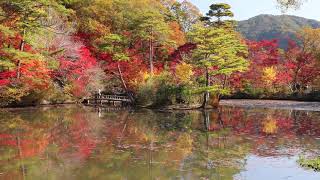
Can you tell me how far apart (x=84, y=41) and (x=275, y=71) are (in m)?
18.4

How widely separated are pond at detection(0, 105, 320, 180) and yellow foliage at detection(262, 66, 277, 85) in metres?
17.5

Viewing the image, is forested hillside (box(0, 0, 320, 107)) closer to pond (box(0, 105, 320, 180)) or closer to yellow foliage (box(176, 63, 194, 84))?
yellow foliage (box(176, 63, 194, 84))

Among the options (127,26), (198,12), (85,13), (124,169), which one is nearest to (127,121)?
(124,169)

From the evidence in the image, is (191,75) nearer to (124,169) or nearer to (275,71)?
(275,71)

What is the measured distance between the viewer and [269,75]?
3878 cm

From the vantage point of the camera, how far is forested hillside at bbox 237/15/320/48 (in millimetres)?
102938

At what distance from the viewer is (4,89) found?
966 inches

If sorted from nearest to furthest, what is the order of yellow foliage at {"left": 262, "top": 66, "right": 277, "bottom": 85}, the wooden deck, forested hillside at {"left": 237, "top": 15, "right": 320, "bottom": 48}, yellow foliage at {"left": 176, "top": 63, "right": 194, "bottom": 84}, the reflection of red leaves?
the reflection of red leaves, yellow foliage at {"left": 176, "top": 63, "right": 194, "bottom": 84}, the wooden deck, yellow foliage at {"left": 262, "top": 66, "right": 277, "bottom": 85}, forested hillside at {"left": 237, "top": 15, "right": 320, "bottom": 48}

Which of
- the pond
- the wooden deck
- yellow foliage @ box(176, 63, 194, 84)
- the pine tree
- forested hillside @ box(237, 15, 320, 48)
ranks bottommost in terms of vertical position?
the pond

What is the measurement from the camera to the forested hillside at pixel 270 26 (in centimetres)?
10294

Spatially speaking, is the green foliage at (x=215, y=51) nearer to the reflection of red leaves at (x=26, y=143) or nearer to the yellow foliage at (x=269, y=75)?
the yellow foliage at (x=269, y=75)

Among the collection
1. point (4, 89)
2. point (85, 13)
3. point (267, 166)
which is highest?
point (85, 13)

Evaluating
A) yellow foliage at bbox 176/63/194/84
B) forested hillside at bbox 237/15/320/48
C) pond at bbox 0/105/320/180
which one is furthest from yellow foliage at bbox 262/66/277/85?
forested hillside at bbox 237/15/320/48

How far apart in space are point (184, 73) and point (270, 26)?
87.1 metres
